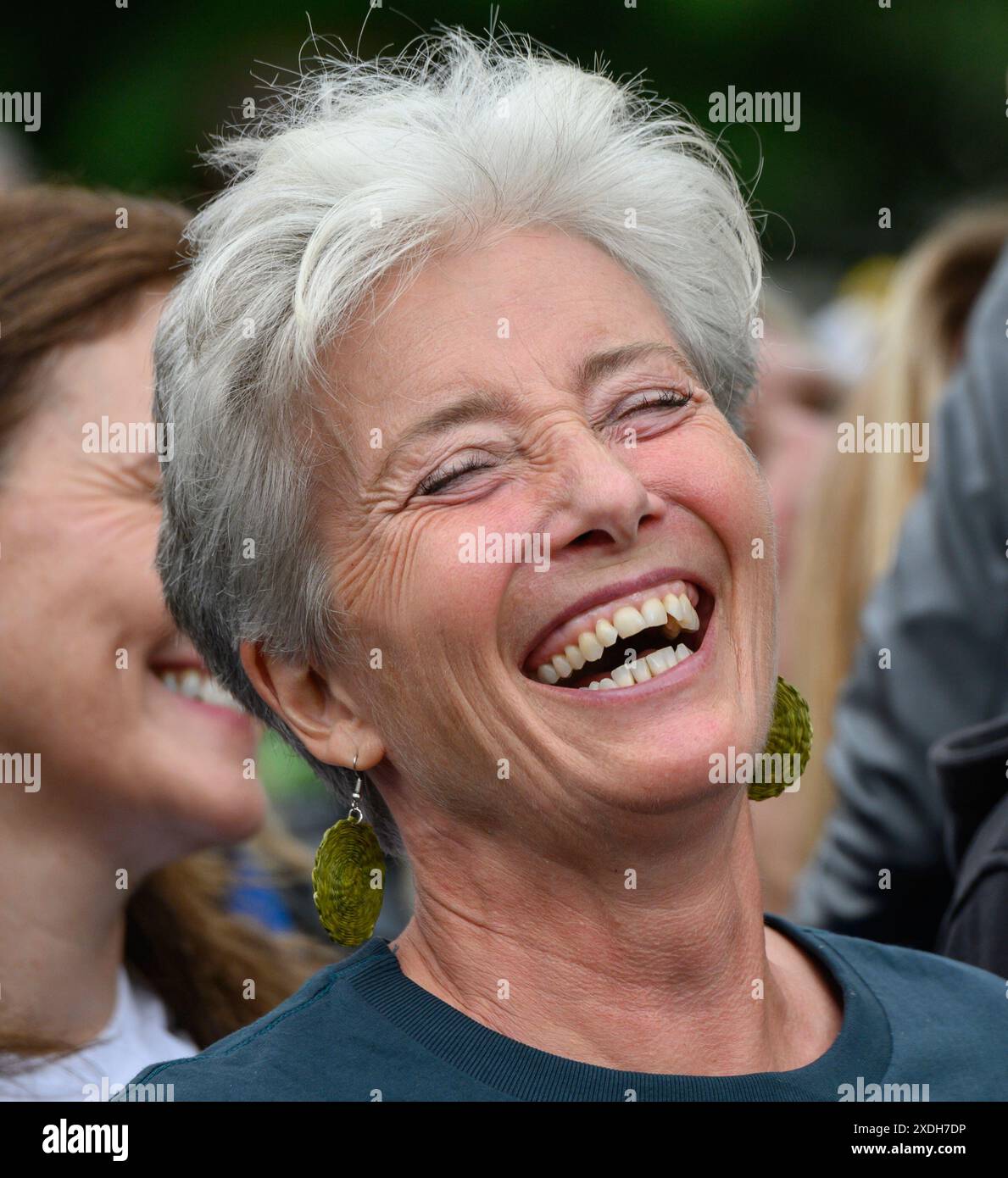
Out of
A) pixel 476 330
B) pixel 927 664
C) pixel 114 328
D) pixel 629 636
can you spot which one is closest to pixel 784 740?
pixel 629 636

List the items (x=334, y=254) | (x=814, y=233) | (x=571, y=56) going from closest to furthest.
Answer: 1. (x=334, y=254)
2. (x=571, y=56)
3. (x=814, y=233)

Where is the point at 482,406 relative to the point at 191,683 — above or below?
above

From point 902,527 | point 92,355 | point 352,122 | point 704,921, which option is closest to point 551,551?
point 704,921

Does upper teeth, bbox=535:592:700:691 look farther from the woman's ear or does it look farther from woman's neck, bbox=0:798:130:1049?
woman's neck, bbox=0:798:130:1049

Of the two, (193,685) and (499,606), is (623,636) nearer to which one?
(499,606)

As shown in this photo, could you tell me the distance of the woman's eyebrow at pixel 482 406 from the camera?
2037 mm

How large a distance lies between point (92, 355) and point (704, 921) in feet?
5.58

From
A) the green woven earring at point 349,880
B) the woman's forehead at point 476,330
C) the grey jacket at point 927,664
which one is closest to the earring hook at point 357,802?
the green woven earring at point 349,880

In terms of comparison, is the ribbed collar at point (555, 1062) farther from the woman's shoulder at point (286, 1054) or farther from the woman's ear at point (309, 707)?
the woman's ear at point (309, 707)

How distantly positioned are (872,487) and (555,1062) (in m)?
2.84

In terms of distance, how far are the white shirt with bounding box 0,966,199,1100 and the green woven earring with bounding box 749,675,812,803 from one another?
1.32 metres

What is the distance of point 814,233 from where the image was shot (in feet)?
28.3

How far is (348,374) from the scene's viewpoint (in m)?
2.09

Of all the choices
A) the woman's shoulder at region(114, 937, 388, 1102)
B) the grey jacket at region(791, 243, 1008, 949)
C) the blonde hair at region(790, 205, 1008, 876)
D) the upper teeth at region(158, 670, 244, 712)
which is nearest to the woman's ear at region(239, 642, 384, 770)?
the woman's shoulder at region(114, 937, 388, 1102)
